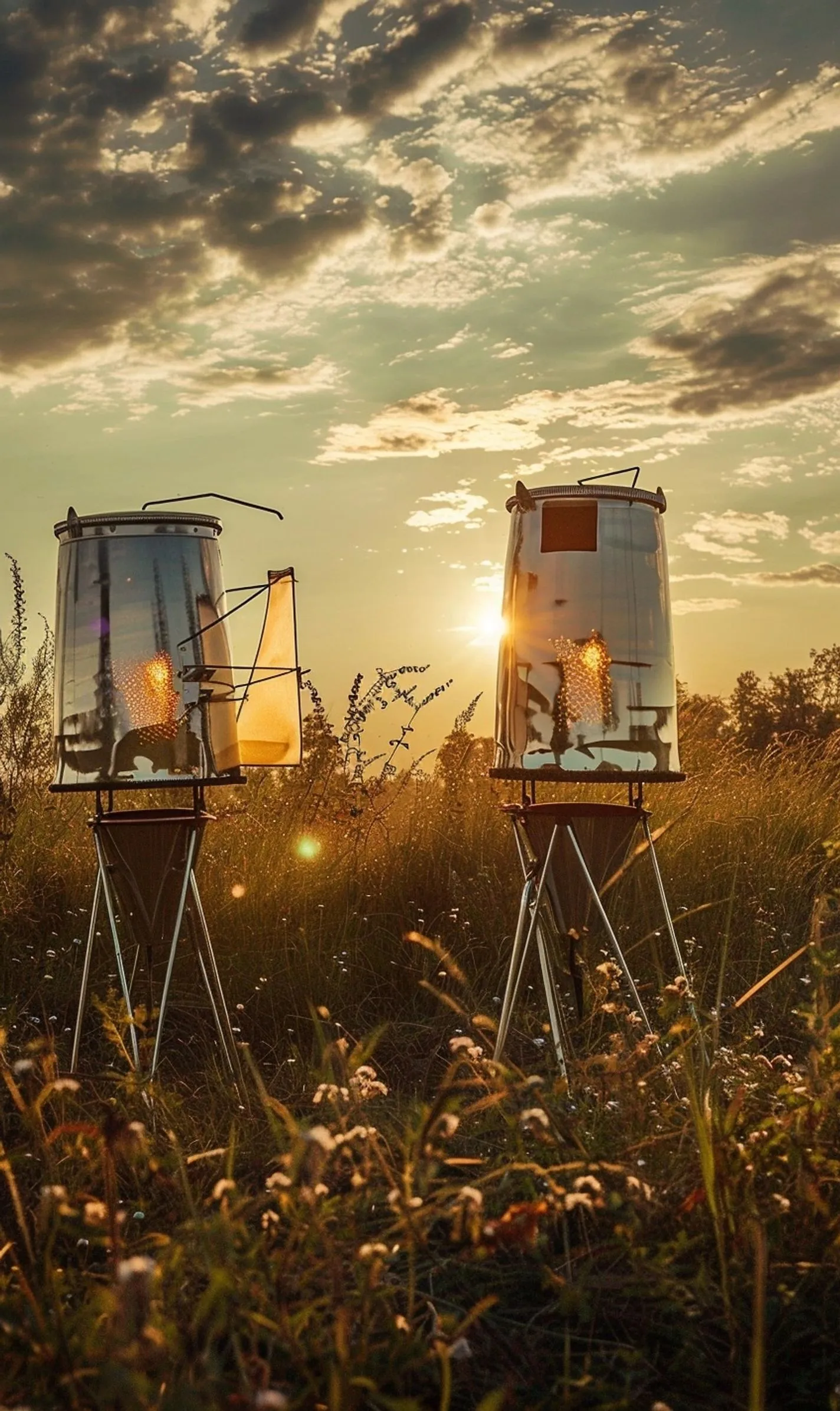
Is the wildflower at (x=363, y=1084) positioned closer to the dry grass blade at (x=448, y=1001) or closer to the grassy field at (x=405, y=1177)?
the grassy field at (x=405, y=1177)

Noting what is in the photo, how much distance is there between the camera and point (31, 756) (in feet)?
23.0

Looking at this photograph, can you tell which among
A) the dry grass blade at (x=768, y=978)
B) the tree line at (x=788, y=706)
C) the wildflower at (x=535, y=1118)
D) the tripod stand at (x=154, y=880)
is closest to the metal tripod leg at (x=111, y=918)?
the tripod stand at (x=154, y=880)

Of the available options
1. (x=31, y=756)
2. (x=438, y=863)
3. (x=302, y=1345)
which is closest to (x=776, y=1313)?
(x=302, y=1345)

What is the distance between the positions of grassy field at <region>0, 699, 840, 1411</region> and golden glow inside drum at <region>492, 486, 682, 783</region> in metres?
0.85

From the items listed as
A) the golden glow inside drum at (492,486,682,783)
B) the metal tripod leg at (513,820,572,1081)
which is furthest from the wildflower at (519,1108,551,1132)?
the golden glow inside drum at (492,486,682,783)

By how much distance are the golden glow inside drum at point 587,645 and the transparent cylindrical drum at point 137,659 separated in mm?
1074

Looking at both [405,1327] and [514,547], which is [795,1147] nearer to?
[405,1327]

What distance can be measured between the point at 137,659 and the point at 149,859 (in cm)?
75

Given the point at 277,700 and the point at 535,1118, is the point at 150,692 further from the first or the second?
the point at 535,1118

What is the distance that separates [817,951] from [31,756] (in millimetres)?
5106

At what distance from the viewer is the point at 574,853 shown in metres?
4.67

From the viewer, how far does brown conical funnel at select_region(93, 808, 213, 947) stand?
4.55 metres

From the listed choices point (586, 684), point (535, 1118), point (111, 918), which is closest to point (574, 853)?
point (586, 684)

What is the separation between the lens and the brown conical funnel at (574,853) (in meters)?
4.64
